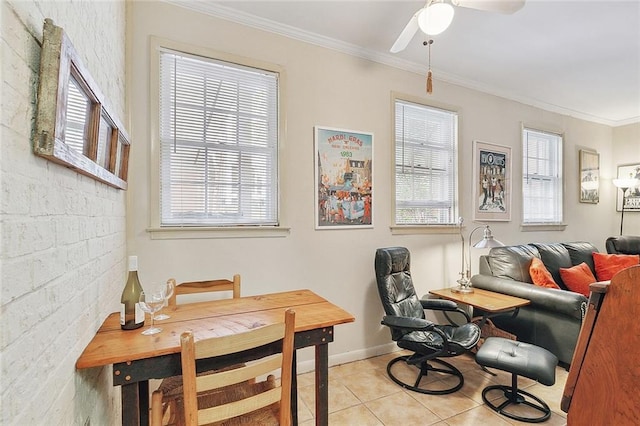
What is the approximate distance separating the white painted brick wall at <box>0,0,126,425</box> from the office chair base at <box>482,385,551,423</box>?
2.39m

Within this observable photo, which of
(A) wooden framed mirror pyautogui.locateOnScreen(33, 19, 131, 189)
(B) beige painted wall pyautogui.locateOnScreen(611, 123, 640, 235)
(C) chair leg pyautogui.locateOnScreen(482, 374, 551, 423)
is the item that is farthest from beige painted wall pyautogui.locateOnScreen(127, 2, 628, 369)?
(B) beige painted wall pyautogui.locateOnScreen(611, 123, 640, 235)

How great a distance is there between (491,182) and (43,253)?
4.15 metres

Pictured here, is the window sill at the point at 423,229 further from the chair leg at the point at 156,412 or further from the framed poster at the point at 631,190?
the framed poster at the point at 631,190

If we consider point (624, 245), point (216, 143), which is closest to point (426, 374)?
point (216, 143)

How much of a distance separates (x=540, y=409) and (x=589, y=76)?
→ 3.66 metres

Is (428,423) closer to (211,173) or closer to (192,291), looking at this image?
(192,291)

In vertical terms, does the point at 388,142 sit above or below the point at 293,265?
above

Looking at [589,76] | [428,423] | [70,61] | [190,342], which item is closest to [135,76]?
[70,61]

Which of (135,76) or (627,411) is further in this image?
(135,76)

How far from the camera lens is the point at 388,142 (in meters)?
3.11

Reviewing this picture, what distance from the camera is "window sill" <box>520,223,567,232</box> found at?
4090 mm

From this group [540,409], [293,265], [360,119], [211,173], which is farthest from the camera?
[360,119]

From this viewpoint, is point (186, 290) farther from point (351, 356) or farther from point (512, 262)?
point (512, 262)

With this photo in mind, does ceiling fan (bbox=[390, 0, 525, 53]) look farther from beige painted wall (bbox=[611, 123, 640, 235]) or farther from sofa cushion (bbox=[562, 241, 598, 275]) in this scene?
beige painted wall (bbox=[611, 123, 640, 235])
